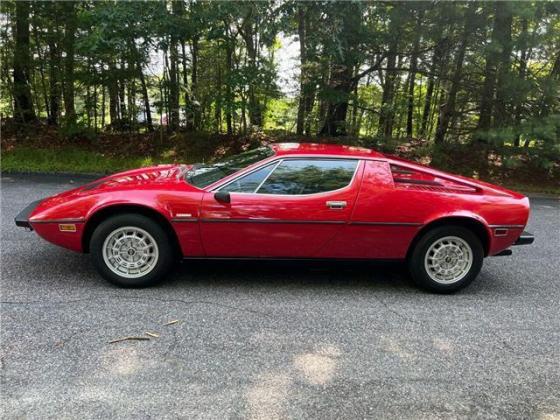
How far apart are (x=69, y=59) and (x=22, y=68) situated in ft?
4.20

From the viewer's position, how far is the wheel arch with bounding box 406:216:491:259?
13.4 feet

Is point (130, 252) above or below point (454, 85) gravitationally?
below

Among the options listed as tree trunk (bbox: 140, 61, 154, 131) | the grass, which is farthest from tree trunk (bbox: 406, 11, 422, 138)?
the grass

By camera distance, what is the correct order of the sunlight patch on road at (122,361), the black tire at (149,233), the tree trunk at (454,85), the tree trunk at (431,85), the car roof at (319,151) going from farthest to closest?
1. the tree trunk at (431,85)
2. the tree trunk at (454,85)
3. the car roof at (319,151)
4. the black tire at (149,233)
5. the sunlight patch on road at (122,361)

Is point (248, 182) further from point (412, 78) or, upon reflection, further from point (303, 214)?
point (412, 78)

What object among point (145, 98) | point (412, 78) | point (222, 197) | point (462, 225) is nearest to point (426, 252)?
point (462, 225)

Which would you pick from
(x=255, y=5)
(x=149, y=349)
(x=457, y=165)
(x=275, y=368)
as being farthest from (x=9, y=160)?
(x=457, y=165)

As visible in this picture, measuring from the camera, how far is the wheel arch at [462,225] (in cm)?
408

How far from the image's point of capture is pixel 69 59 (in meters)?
11.0

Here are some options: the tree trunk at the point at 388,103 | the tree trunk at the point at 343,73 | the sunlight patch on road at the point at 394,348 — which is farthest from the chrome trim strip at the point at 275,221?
the tree trunk at the point at 388,103

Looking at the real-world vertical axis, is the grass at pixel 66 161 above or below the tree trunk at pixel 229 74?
below

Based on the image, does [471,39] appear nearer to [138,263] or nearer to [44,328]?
[138,263]

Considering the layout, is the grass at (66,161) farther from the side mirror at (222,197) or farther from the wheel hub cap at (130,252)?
the side mirror at (222,197)

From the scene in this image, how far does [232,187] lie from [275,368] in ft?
5.45
